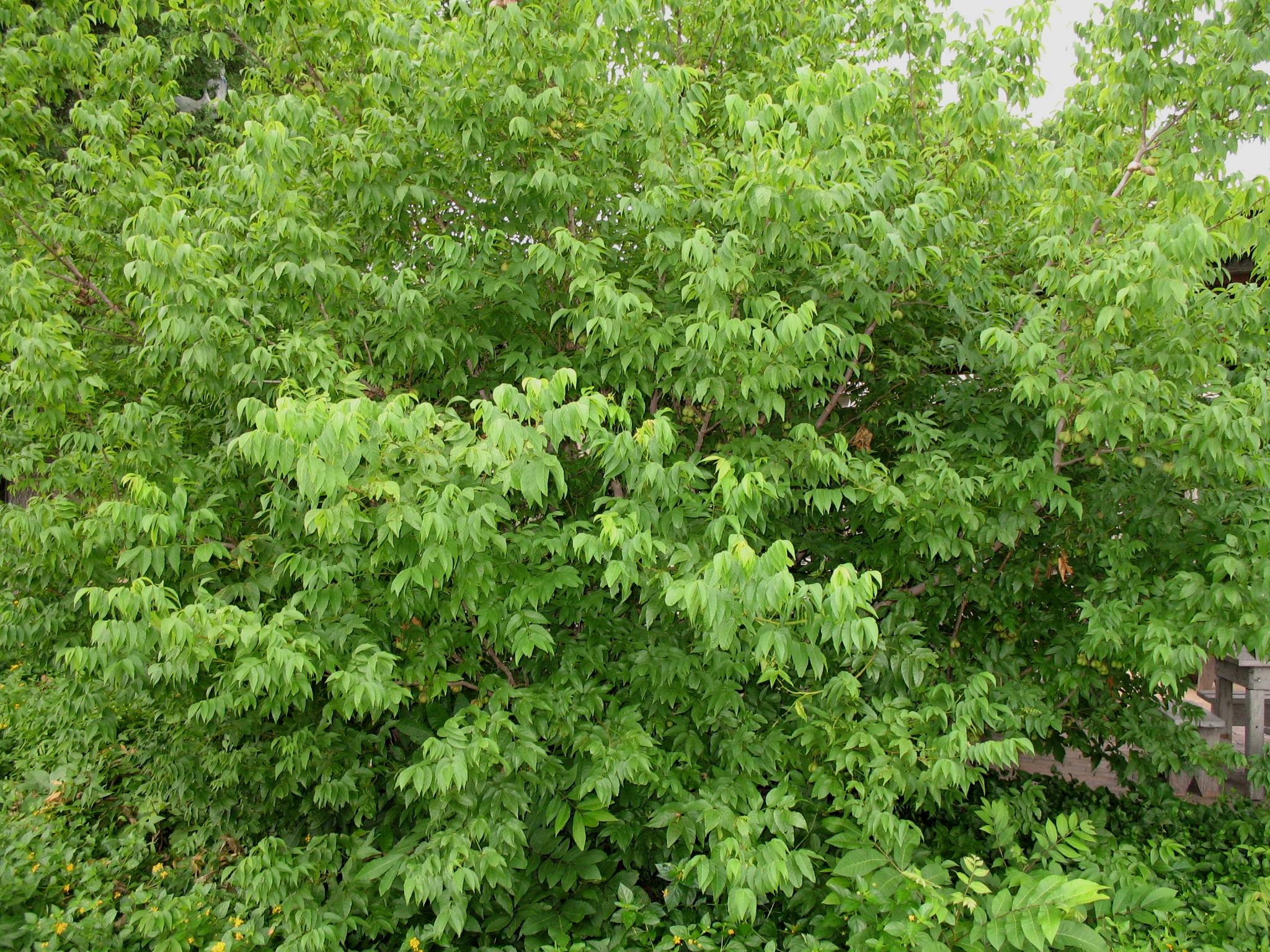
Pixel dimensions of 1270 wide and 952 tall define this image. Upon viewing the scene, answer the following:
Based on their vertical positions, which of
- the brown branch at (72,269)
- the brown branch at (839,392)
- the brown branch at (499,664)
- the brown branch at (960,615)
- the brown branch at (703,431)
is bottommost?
the brown branch at (499,664)

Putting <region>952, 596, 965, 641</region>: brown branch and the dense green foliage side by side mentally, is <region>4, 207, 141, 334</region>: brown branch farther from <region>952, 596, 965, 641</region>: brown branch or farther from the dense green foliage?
<region>952, 596, 965, 641</region>: brown branch

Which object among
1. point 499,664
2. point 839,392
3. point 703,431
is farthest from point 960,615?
point 499,664

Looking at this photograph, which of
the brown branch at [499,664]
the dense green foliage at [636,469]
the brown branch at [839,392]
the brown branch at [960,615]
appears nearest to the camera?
the dense green foliage at [636,469]

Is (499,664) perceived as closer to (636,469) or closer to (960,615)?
(636,469)

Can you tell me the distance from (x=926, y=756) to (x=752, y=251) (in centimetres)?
233

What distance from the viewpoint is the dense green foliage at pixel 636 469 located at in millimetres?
3203

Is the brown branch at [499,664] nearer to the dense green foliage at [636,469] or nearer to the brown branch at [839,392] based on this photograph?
the dense green foliage at [636,469]

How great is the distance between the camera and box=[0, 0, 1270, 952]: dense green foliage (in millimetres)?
3203

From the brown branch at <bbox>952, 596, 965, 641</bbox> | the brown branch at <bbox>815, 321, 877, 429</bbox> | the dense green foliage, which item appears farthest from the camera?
the brown branch at <bbox>952, 596, 965, 641</bbox>

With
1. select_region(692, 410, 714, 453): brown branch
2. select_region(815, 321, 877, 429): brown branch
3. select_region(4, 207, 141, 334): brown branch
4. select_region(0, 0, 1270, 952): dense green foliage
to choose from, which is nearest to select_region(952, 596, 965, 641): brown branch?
select_region(0, 0, 1270, 952): dense green foliage

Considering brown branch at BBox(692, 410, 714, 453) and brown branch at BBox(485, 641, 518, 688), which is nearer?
brown branch at BBox(485, 641, 518, 688)

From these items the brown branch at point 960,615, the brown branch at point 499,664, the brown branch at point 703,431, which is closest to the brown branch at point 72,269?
the brown branch at point 499,664

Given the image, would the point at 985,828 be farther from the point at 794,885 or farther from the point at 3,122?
the point at 3,122

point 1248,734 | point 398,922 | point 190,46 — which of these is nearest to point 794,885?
point 398,922
